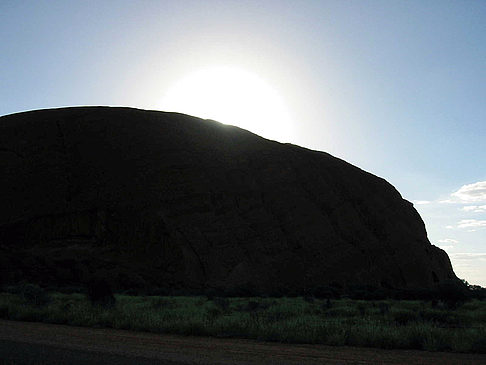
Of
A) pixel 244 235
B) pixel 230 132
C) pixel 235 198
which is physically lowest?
pixel 244 235

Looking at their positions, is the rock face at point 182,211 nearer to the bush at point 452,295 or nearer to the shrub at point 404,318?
the bush at point 452,295

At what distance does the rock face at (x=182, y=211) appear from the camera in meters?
35.5

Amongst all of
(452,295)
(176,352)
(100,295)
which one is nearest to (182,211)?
(100,295)

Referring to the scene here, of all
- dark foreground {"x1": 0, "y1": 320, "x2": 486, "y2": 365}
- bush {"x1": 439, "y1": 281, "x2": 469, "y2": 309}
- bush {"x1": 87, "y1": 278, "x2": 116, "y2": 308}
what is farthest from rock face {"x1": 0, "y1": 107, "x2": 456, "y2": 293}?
dark foreground {"x1": 0, "y1": 320, "x2": 486, "y2": 365}

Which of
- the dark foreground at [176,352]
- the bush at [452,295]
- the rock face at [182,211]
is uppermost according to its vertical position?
Answer: the rock face at [182,211]

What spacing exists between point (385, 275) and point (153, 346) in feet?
121

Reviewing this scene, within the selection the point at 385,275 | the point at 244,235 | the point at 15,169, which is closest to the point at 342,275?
the point at 385,275

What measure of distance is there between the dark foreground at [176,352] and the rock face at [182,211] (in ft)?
76.9

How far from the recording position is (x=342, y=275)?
40562mm

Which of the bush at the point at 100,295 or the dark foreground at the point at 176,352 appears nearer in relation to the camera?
the dark foreground at the point at 176,352

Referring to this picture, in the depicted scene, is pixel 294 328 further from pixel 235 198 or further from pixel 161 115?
pixel 161 115

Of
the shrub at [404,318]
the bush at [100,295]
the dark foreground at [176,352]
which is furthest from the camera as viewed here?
the bush at [100,295]

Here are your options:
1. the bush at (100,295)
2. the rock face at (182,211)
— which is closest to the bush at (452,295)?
the rock face at (182,211)

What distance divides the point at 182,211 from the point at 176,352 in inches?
1182
